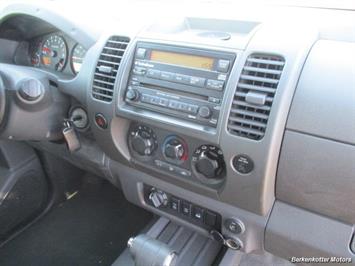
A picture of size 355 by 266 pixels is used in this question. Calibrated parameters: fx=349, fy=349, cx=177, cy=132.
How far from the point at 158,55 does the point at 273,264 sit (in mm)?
986

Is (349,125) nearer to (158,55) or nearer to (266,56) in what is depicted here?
(266,56)

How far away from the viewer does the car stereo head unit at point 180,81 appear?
2.95 feet

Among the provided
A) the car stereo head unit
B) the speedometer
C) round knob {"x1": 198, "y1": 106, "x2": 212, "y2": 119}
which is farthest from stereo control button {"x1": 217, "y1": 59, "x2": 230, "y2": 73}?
the speedometer

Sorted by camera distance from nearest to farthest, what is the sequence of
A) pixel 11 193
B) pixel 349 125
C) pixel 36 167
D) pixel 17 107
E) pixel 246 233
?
pixel 349 125, pixel 246 233, pixel 17 107, pixel 11 193, pixel 36 167

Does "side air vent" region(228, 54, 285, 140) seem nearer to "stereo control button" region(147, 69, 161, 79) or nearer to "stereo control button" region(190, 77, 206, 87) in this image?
"stereo control button" region(190, 77, 206, 87)

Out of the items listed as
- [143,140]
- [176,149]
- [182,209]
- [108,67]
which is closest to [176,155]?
[176,149]

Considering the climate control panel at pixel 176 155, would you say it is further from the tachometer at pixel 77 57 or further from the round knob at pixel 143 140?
the tachometer at pixel 77 57

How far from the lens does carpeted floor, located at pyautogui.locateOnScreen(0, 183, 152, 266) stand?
168 cm

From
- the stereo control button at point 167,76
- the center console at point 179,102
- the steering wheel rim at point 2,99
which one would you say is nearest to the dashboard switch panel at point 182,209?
the center console at point 179,102

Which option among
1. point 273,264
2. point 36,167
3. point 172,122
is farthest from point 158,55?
point 36,167

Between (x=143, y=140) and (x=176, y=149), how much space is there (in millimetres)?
133

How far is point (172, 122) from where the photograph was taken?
976mm

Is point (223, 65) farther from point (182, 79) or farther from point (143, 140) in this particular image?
point (143, 140)

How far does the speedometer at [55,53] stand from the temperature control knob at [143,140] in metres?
0.55
